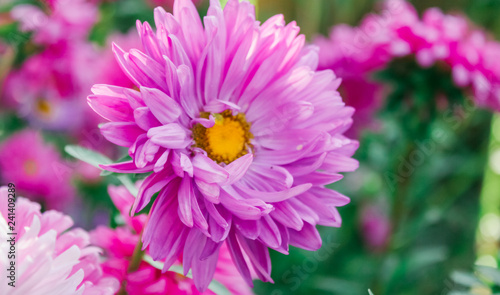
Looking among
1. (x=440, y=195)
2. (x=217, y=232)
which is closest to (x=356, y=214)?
(x=440, y=195)

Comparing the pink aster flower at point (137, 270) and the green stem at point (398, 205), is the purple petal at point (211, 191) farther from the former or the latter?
the green stem at point (398, 205)

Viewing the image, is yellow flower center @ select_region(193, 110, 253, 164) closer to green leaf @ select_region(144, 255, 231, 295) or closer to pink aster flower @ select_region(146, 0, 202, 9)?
green leaf @ select_region(144, 255, 231, 295)

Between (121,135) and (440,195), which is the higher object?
(440,195)

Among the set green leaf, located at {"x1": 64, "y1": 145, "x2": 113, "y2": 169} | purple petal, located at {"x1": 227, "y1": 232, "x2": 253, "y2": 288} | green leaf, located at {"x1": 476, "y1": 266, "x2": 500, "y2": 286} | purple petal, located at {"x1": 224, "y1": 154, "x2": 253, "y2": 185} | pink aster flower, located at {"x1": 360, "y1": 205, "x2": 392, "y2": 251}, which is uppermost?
pink aster flower, located at {"x1": 360, "y1": 205, "x2": 392, "y2": 251}

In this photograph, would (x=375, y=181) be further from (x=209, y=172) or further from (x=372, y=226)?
(x=209, y=172)

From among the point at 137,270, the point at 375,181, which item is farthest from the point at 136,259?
the point at 375,181

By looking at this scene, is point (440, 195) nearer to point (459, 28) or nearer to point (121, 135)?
point (459, 28)

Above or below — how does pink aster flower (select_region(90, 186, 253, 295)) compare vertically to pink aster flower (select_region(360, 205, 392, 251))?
below

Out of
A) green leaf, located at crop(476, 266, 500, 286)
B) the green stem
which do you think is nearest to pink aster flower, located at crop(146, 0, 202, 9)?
the green stem
